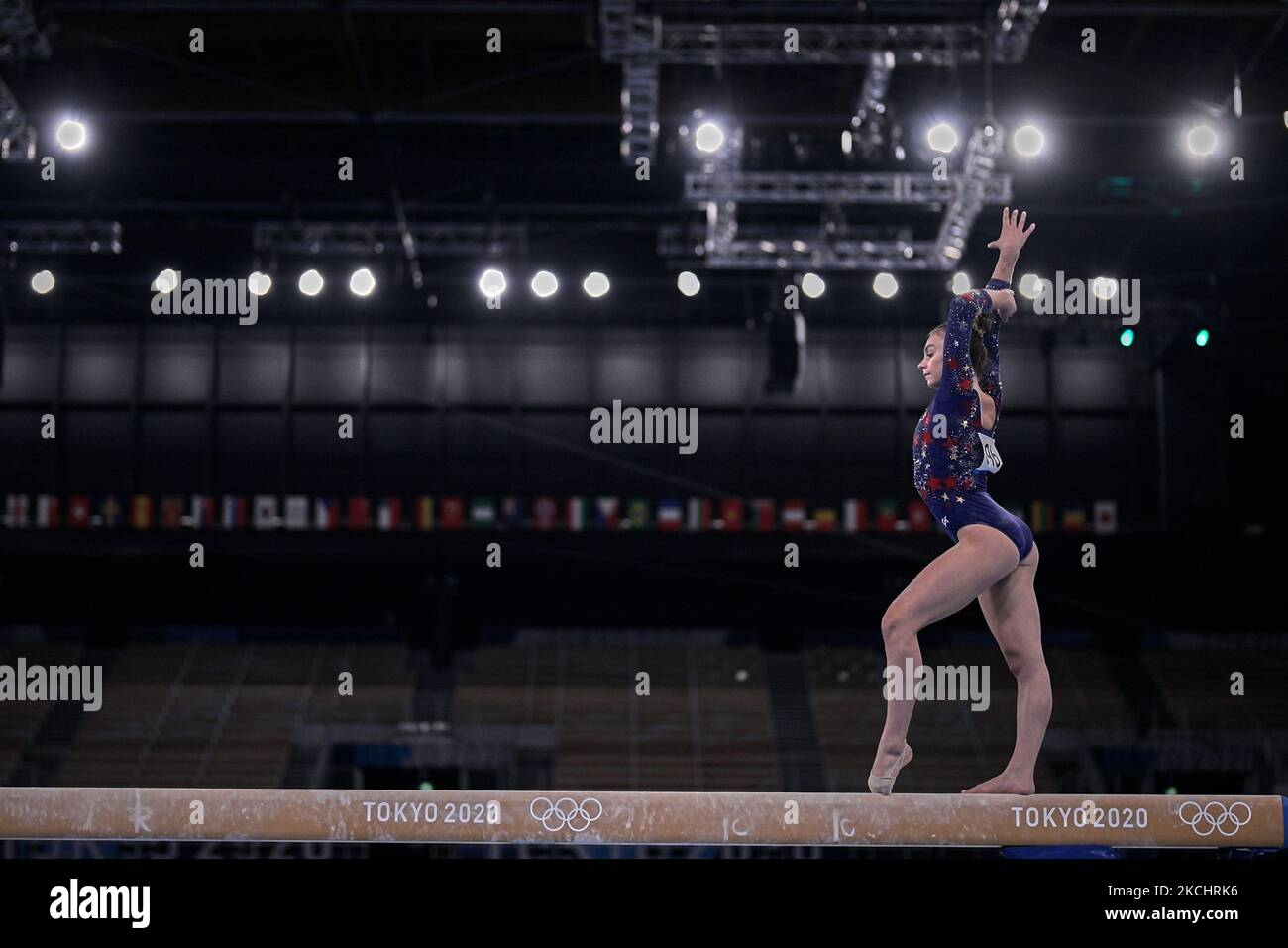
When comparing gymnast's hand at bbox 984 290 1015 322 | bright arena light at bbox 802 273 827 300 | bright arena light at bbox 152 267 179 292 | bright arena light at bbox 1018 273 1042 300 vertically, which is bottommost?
gymnast's hand at bbox 984 290 1015 322

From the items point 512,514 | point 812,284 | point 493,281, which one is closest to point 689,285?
point 812,284

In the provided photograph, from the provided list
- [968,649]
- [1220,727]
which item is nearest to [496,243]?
[968,649]

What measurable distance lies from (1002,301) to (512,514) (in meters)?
12.7

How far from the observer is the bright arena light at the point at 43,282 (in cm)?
1100

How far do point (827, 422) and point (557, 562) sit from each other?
4.17 meters

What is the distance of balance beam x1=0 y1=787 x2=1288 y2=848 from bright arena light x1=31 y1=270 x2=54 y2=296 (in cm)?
646

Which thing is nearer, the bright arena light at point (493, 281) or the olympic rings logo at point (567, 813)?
the olympic rings logo at point (567, 813)

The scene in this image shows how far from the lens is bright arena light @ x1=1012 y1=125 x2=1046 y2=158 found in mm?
11492

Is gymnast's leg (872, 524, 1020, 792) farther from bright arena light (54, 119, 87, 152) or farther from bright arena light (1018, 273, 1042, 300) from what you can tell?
bright arena light (54, 119, 87, 152)

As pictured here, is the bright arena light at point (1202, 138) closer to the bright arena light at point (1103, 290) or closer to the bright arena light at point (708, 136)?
the bright arena light at point (708, 136)

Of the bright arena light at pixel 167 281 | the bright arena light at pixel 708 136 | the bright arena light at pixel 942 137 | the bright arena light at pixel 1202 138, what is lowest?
the bright arena light at pixel 167 281

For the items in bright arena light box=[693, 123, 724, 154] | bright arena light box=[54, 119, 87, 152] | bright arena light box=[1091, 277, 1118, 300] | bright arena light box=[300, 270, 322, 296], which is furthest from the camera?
bright arena light box=[300, 270, 322, 296]

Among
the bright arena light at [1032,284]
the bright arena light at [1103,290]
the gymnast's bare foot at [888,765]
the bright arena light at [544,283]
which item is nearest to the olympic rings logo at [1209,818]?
the gymnast's bare foot at [888,765]

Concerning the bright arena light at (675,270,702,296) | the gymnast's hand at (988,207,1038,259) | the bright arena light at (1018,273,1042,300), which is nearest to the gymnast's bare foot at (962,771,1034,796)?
the gymnast's hand at (988,207,1038,259)
